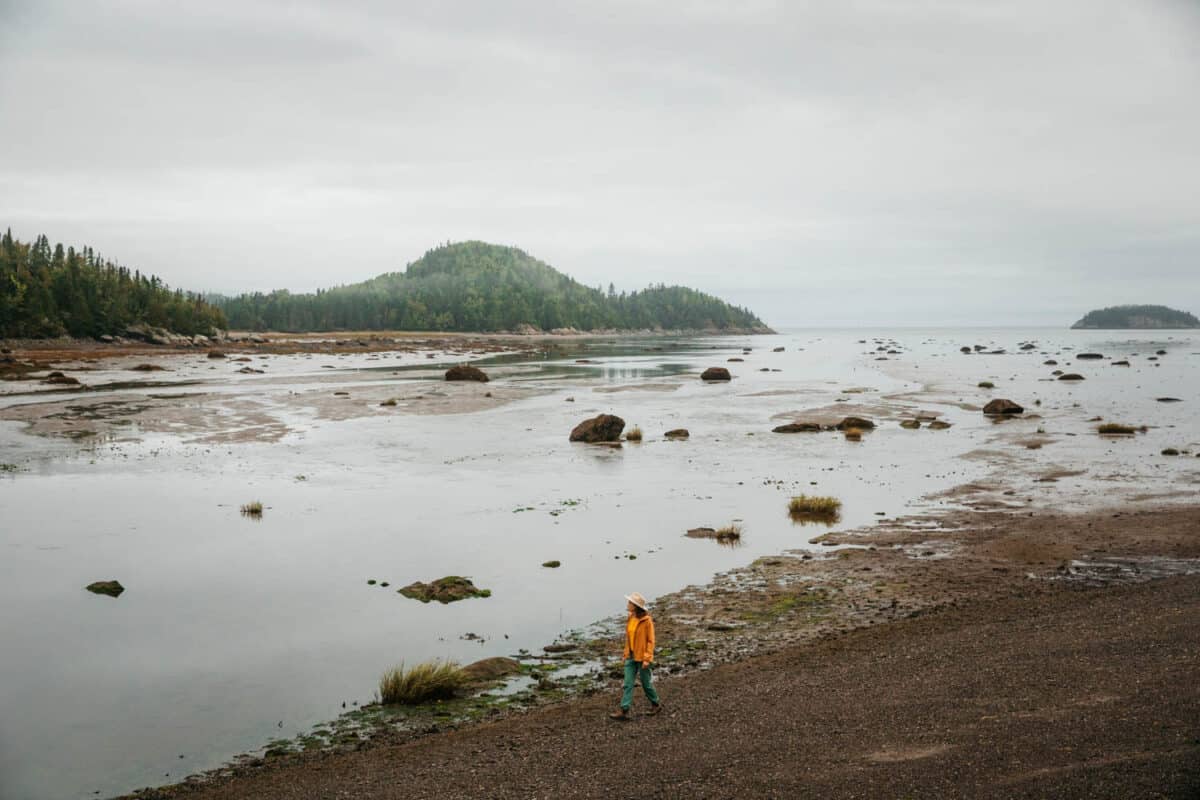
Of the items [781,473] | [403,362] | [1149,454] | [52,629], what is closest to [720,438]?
[781,473]

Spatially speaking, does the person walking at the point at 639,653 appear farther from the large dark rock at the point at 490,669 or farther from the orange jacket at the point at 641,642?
the large dark rock at the point at 490,669

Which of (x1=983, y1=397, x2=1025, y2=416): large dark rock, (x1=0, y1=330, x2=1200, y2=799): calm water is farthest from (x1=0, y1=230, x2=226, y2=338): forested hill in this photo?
(x1=983, y1=397, x2=1025, y2=416): large dark rock

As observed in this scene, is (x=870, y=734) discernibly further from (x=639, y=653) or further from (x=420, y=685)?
(x=420, y=685)

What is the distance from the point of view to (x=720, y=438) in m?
45.6

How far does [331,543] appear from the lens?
23953 mm

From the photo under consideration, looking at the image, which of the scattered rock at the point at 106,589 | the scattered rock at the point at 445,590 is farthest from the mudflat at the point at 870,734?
Result: the scattered rock at the point at 106,589

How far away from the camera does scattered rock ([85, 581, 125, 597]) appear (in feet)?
63.2

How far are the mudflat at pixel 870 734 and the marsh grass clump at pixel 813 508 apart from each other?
462 inches

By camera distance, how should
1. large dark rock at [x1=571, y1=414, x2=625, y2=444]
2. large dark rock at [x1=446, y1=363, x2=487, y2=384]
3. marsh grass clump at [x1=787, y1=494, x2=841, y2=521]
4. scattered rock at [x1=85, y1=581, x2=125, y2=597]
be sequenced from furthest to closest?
1. large dark rock at [x1=446, y1=363, x2=487, y2=384]
2. large dark rock at [x1=571, y1=414, x2=625, y2=444]
3. marsh grass clump at [x1=787, y1=494, x2=841, y2=521]
4. scattered rock at [x1=85, y1=581, x2=125, y2=597]

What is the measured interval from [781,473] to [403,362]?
93.6 meters

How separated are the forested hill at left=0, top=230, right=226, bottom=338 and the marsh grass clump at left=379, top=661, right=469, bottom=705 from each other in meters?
141

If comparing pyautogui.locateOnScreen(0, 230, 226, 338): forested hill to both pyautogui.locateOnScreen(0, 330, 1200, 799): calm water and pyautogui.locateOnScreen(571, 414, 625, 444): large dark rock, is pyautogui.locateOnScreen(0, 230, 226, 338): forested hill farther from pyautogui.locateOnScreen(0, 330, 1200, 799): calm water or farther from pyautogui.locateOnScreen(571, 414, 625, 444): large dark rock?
pyautogui.locateOnScreen(571, 414, 625, 444): large dark rock

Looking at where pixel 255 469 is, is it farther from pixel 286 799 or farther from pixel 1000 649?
pixel 1000 649

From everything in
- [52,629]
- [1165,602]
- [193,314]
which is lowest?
[52,629]
